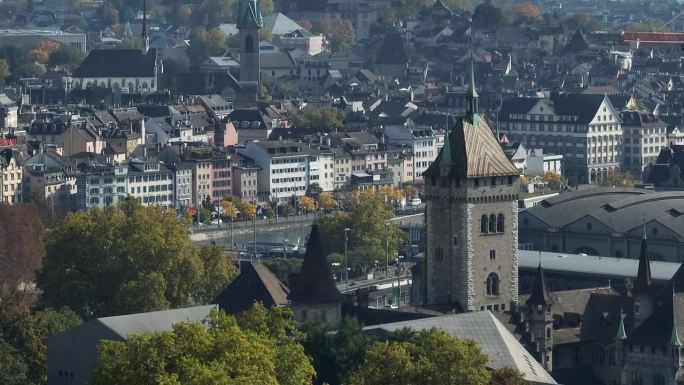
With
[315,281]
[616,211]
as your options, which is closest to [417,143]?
[616,211]

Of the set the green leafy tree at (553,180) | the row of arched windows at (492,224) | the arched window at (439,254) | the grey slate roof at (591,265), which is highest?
the row of arched windows at (492,224)

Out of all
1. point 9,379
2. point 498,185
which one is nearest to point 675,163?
point 498,185

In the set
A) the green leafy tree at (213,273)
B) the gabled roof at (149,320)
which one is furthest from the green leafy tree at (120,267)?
the gabled roof at (149,320)

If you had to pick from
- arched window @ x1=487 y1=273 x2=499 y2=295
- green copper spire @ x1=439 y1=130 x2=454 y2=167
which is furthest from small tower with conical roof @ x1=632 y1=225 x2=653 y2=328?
green copper spire @ x1=439 y1=130 x2=454 y2=167

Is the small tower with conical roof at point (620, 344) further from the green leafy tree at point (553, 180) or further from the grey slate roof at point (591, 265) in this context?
the green leafy tree at point (553, 180)

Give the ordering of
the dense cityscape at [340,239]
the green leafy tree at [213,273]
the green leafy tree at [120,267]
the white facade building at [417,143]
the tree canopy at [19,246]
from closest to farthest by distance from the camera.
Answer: the dense cityscape at [340,239]
the green leafy tree at [120,267]
the green leafy tree at [213,273]
the tree canopy at [19,246]
the white facade building at [417,143]

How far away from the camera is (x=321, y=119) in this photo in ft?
547

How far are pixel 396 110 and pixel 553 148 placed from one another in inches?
564

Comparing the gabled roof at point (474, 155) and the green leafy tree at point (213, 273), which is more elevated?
the gabled roof at point (474, 155)

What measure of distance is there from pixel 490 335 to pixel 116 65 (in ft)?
A: 400

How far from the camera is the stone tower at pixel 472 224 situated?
86.3 meters

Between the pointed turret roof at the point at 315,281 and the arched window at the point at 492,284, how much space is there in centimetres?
446

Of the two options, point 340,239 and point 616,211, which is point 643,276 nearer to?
point 616,211

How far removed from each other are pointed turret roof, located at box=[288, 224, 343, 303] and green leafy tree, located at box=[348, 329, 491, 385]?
13612 mm
